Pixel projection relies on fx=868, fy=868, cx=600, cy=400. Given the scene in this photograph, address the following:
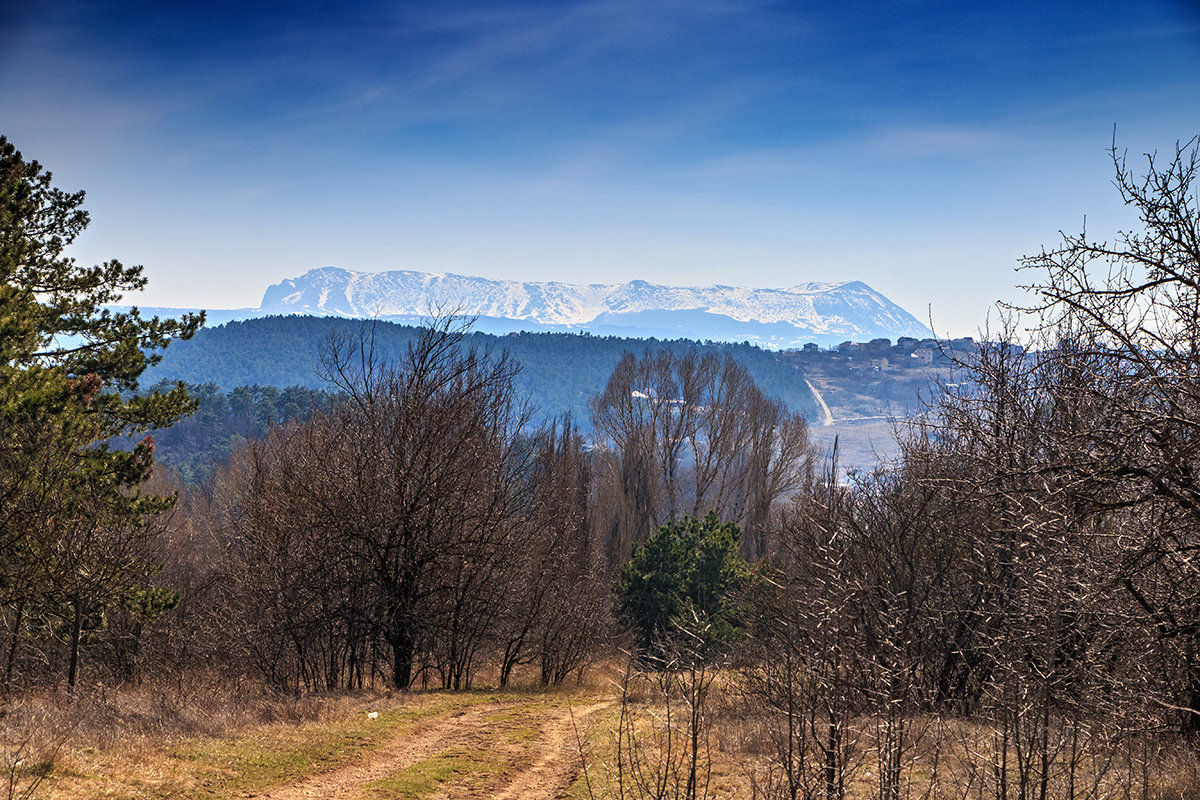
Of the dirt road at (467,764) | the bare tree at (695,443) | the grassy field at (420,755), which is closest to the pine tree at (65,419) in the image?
the grassy field at (420,755)

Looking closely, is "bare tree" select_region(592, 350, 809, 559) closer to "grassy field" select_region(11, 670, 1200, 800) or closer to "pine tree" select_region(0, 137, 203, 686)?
"pine tree" select_region(0, 137, 203, 686)

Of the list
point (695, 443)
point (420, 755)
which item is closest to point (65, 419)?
point (420, 755)

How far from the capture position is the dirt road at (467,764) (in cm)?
872

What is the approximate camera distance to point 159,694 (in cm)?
1225

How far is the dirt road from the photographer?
872 centimetres

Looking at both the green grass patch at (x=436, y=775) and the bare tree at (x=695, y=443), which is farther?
the bare tree at (x=695, y=443)

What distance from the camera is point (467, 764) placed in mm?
9922

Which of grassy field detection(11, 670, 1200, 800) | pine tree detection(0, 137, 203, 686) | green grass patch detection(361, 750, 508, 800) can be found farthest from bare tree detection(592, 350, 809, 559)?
green grass patch detection(361, 750, 508, 800)

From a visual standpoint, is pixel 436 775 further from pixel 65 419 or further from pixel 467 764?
pixel 65 419

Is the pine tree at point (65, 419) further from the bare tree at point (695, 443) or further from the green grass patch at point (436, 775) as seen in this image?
the bare tree at point (695, 443)

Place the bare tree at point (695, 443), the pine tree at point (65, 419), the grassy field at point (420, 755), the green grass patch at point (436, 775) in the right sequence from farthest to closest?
the bare tree at point (695, 443), the pine tree at point (65, 419), the green grass patch at point (436, 775), the grassy field at point (420, 755)

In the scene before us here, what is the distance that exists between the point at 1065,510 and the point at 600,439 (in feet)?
165

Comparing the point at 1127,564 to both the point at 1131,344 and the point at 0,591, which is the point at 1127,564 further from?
the point at 0,591

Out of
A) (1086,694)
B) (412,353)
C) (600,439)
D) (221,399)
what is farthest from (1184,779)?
(221,399)
